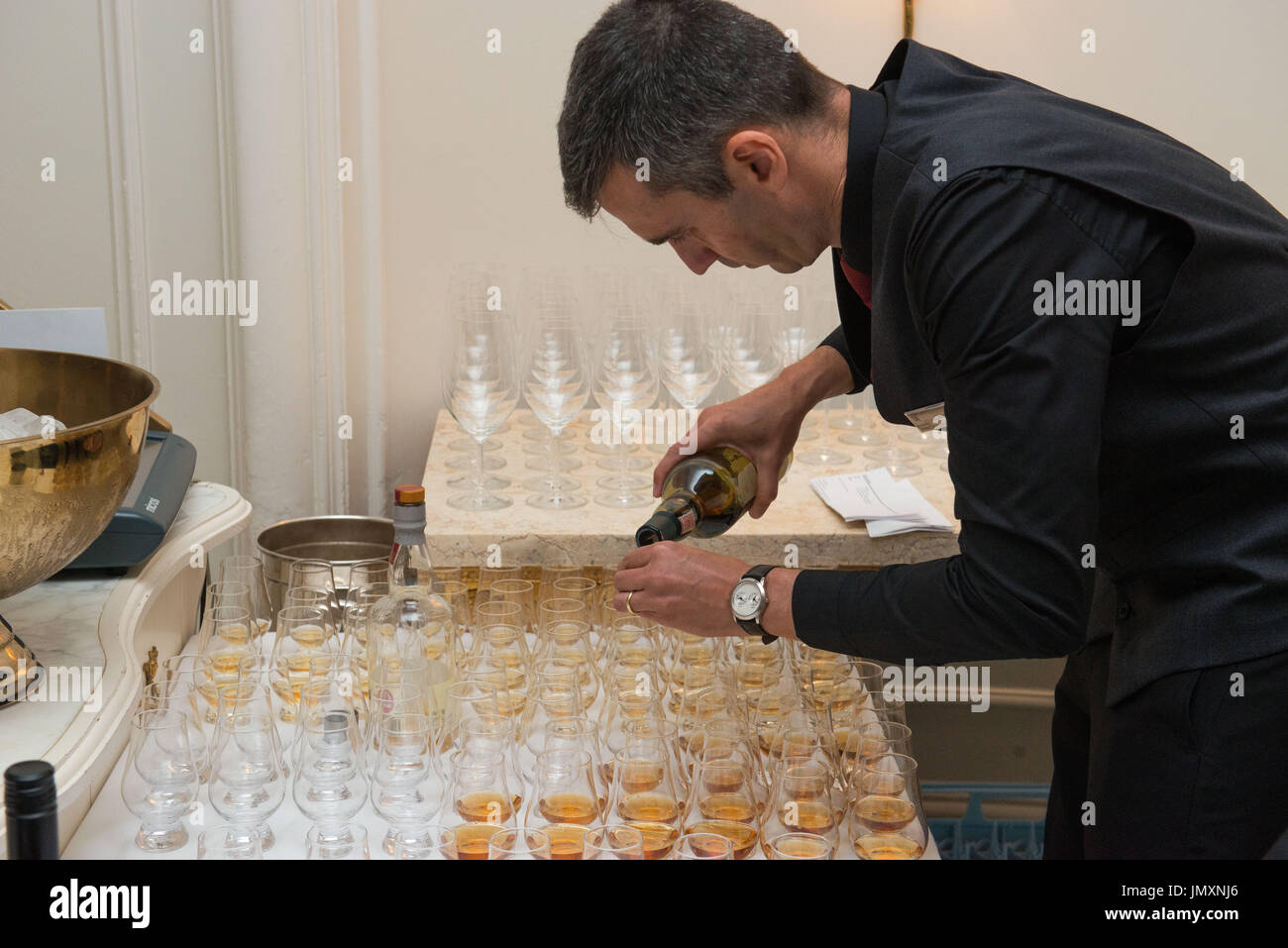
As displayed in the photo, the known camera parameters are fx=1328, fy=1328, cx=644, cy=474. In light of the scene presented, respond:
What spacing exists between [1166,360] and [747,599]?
0.52 meters

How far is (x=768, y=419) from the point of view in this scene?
1924mm

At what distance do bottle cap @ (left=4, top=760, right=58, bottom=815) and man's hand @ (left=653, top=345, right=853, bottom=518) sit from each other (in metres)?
1.26

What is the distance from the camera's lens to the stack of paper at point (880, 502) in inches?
91.0

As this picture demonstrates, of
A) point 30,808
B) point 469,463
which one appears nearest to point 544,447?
point 469,463

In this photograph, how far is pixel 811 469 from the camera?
2688 mm

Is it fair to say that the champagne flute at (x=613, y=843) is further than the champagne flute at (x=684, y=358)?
No

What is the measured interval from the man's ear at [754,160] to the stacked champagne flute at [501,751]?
596mm

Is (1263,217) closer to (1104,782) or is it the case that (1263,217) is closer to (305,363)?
(1104,782)

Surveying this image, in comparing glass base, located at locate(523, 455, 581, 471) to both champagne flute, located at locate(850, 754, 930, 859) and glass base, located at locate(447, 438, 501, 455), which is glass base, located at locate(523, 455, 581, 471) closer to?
glass base, located at locate(447, 438, 501, 455)

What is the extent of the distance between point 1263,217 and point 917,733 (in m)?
2.11

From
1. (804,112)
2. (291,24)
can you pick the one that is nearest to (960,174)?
(804,112)

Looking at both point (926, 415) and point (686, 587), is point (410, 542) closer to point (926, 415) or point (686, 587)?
point (686, 587)

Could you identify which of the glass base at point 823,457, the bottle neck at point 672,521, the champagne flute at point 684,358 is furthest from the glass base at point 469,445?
the bottle neck at point 672,521

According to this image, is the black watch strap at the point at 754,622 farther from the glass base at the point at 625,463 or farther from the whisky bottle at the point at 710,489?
the glass base at the point at 625,463
